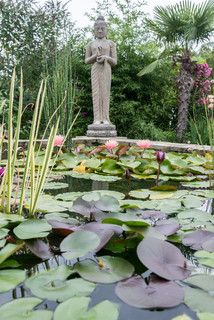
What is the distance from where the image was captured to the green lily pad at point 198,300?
1.66 ft

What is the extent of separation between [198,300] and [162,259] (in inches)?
5.0

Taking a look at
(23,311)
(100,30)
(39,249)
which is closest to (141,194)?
(39,249)

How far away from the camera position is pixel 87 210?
3.24ft

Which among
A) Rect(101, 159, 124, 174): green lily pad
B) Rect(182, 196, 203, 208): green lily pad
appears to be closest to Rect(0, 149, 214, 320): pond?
Rect(182, 196, 203, 208): green lily pad

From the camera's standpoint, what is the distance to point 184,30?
641 cm

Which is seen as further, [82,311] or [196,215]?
[196,215]

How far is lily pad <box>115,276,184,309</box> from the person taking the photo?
1.67ft

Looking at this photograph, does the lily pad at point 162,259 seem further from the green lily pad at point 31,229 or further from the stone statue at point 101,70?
the stone statue at point 101,70

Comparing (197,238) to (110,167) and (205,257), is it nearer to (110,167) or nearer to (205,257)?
(205,257)

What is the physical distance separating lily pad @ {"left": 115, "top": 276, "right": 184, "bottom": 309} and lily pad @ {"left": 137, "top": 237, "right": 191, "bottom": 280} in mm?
23

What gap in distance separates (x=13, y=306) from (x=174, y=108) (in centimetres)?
890

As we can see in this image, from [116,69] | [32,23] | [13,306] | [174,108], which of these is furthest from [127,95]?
[13,306]

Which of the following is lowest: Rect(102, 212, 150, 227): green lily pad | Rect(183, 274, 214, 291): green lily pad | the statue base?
Rect(183, 274, 214, 291): green lily pad

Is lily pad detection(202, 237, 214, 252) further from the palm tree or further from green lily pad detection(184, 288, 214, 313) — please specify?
the palm tree
